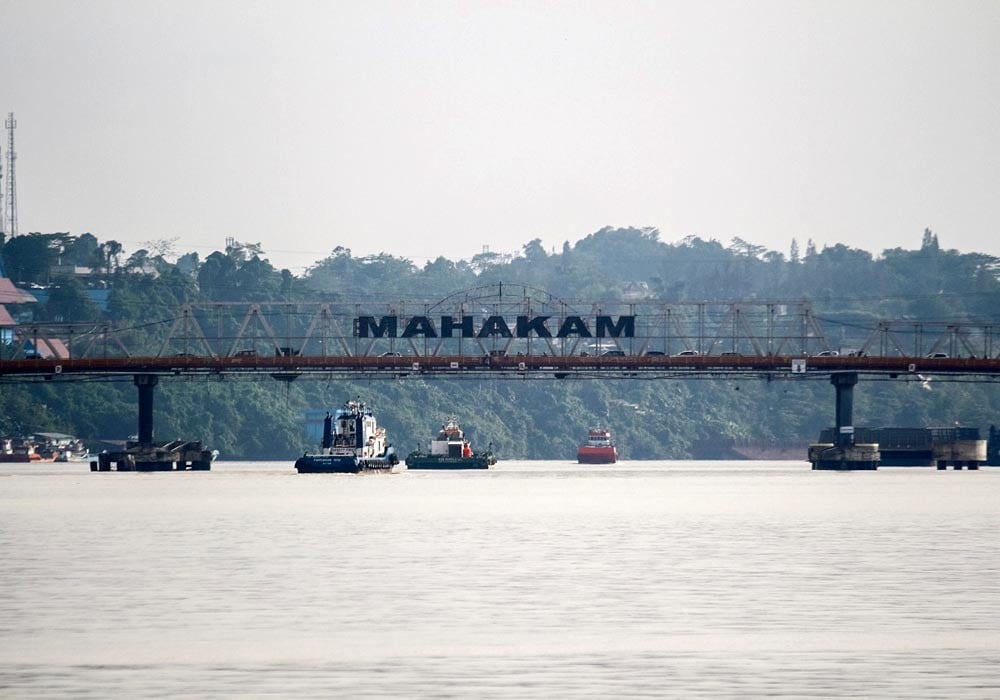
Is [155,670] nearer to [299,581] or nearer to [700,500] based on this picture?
[299,581]

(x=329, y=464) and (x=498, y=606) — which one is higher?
(x=498, y=606)

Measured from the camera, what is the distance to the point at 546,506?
118 meters

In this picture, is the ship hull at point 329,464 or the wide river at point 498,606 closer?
the wide river at point 498,606

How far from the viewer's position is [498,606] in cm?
4972

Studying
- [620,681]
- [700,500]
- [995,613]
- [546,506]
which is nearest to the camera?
[620,681]

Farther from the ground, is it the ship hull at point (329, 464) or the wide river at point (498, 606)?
the wide river at point (498, 606)

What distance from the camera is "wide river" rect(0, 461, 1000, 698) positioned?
37156 millimetres

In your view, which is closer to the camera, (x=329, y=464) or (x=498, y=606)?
(x=498, y=606)

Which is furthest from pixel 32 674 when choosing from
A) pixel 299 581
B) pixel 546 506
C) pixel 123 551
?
pixel 546 506

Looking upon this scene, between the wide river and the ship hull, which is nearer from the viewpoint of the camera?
the wide river

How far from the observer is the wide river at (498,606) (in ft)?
122

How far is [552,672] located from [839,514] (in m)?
69.3

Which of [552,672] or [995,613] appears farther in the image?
[995,613]

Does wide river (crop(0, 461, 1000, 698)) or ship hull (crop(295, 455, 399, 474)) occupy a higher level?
wide river (crop(0, 461, 1000, 698))
